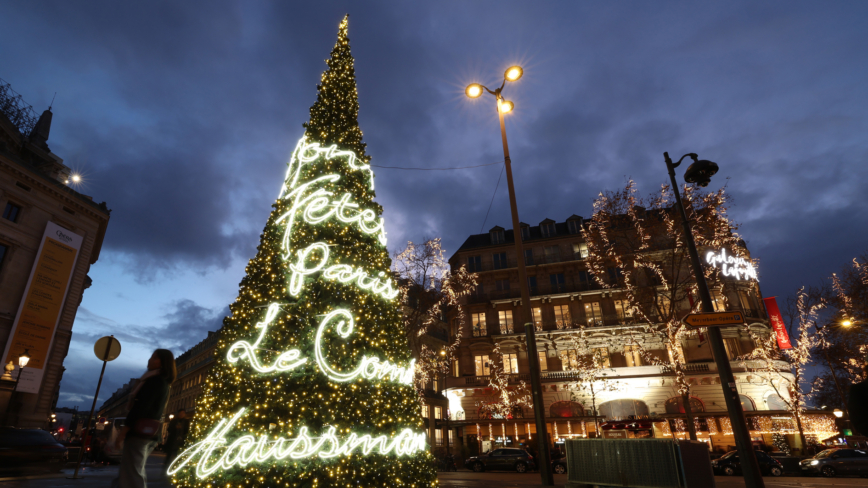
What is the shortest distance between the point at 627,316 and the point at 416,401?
3125 centimetres

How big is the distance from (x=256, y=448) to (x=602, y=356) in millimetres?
32156

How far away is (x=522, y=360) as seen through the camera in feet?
114

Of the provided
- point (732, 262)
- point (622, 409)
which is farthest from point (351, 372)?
point (622, 409)

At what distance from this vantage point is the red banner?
96.6 ft

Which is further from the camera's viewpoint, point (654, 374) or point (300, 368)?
point (654, 374)

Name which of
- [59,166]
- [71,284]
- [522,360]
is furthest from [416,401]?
[59,166]

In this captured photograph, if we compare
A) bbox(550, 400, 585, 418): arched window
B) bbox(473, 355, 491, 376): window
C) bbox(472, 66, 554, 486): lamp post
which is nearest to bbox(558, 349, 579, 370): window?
bbox(550, 400, 585, 418): arched window

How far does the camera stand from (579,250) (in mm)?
37500

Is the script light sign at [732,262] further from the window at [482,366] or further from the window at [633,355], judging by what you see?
the window at [482,366]

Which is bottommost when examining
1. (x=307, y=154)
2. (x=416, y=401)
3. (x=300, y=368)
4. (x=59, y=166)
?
(x=416, y=401)

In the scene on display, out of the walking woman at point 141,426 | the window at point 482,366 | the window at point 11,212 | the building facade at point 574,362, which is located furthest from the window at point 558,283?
the window at point 11,212

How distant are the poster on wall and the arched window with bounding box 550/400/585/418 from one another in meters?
34.4

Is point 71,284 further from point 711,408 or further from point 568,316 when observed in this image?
point 711,408

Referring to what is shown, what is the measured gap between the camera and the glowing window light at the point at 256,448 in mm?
5809
